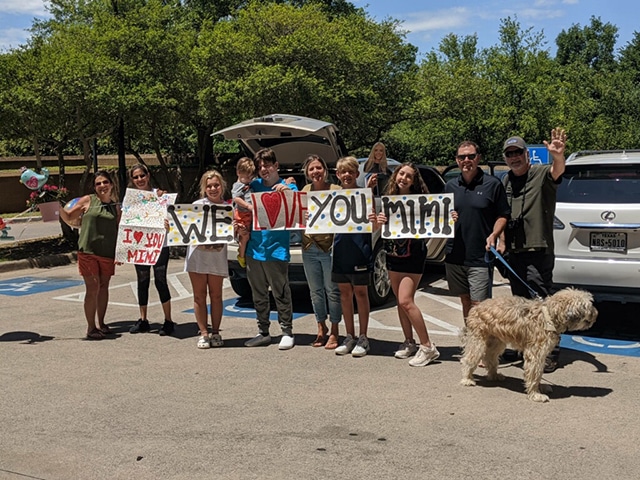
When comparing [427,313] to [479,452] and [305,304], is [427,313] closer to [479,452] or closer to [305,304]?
[305,304]

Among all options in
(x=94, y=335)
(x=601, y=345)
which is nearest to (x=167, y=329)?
(x=94, y=335)

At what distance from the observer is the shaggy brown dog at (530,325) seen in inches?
216

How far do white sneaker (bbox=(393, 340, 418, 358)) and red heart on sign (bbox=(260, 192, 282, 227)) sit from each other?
1.78m

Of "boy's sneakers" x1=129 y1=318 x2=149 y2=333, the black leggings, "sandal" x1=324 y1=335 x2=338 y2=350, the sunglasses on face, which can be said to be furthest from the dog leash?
"boy's sneakers" x1=129 y1=318 x2=149 y2=333

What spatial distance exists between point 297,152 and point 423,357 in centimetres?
487

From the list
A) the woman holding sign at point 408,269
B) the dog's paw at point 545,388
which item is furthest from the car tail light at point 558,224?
the dog's paw at point 545,388

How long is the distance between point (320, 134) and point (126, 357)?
419cm

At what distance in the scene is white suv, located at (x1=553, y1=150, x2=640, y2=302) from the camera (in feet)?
22.6

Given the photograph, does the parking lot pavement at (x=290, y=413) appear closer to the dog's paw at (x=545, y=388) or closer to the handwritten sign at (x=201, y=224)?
the dog's paw at (x=545, y=388)

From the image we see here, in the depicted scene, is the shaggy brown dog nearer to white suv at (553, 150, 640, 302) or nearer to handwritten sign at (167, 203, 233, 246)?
white suv at (553, 150, 640, 302)

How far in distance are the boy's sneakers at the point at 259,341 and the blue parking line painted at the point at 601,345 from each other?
308 centimetres

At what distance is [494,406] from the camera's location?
17.8 feet

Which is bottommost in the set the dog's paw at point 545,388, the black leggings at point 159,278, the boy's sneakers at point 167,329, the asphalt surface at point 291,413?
the dog's paw at point 545,388

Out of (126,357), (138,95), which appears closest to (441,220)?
(126,357)
